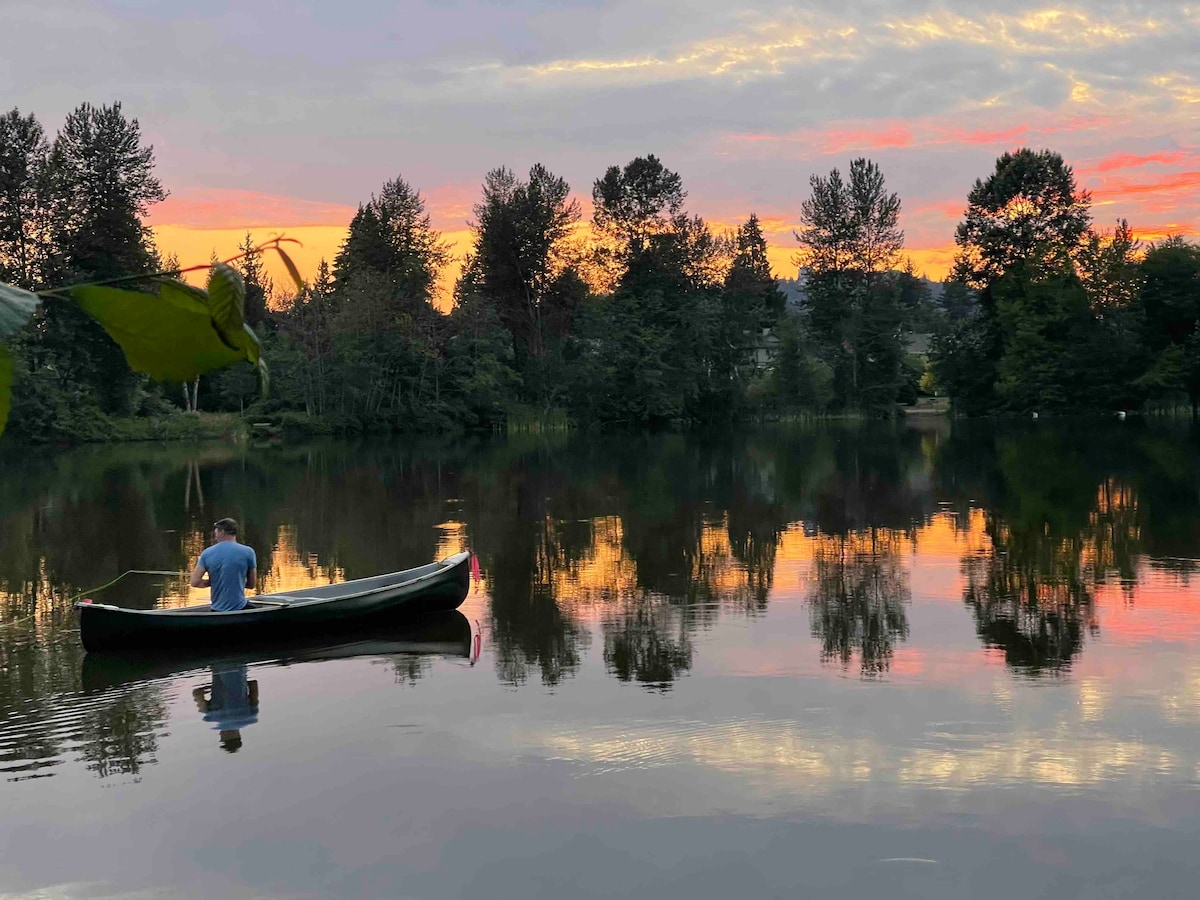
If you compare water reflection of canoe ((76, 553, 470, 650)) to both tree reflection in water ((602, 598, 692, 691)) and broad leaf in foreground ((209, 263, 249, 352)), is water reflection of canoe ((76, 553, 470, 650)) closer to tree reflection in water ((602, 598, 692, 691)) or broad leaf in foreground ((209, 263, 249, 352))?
tree reflection in water ((602, 598, 692, 691))

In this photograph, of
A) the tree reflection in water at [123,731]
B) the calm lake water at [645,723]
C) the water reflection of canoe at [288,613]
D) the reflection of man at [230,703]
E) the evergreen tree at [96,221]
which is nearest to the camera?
the calm lake water at [645,723]

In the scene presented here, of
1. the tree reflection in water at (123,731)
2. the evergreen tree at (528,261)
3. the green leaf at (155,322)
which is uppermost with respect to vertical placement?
the evergreen tree at (528,261)

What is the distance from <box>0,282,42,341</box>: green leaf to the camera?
878mm

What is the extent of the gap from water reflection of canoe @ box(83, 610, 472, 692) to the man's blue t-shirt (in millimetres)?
499

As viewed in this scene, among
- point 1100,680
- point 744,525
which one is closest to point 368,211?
point 744,525

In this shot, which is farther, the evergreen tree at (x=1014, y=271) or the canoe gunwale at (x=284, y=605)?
the evergreen tree at (x=1014, y=271)

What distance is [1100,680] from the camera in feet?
38.7

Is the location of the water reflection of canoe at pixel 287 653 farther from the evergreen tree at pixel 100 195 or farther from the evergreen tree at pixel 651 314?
the evergreen tree at pixel 651 314

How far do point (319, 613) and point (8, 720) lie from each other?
3845 mm

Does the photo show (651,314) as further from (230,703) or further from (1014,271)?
(230,703)

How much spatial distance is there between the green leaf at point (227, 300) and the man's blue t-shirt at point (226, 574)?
1319 cm

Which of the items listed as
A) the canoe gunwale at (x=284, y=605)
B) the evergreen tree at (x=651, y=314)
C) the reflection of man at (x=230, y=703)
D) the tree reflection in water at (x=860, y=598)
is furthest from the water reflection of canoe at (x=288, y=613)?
the evergreen tree at (x=651, y=314)

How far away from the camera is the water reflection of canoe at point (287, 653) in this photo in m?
12.6

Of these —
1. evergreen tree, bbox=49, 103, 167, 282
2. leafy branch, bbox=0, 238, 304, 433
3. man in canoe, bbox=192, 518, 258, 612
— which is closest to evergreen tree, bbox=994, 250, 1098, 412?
evergreen tree, bbox=49, 103, 167, 282
